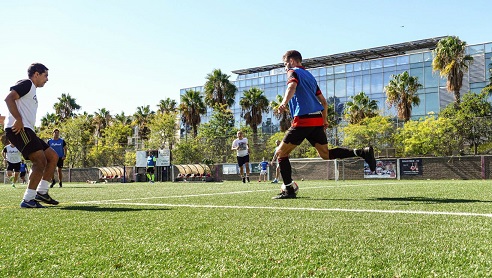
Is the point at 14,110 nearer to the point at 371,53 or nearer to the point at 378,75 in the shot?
the point at 378,75

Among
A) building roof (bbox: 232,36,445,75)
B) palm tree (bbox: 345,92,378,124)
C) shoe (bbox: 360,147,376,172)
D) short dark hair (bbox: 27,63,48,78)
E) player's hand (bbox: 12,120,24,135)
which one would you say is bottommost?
shoe (bbox: 360,147,376,172)

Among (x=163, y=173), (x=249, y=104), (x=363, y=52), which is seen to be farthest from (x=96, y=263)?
(x=363, y=52)

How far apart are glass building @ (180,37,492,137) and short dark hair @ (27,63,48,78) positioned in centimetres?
4289

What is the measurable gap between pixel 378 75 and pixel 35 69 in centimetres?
5201

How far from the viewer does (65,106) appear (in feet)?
229

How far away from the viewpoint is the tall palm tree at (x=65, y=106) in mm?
69188

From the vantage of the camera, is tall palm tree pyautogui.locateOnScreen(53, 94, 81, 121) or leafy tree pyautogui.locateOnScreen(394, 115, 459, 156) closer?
leafy tree pyautogui.locateOnScreen(394, 115, 459, 156)

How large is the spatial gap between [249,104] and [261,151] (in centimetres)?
2155

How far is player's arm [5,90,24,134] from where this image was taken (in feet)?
18.4

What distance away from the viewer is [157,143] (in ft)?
156

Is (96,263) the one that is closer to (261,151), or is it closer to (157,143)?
(261,151)

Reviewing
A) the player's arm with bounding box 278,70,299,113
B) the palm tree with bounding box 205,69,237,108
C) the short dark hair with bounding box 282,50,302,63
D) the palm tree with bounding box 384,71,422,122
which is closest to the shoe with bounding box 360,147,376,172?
the player's arm with bounding box 278,70,299,113

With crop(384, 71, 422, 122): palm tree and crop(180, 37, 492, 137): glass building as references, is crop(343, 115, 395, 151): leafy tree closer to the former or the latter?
crop(384, 71, 422, 122): palm tree

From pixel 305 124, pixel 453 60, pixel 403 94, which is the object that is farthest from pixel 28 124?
pixel 403 94
